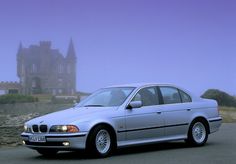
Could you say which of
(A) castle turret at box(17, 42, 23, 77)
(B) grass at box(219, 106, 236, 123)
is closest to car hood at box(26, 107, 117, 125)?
(B) grass at box(219, 106, 236, 123)

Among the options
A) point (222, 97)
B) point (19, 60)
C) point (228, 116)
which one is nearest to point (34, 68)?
point (19, 60)

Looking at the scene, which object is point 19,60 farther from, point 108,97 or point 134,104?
point 134,104

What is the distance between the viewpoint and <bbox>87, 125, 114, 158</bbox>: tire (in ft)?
33.9

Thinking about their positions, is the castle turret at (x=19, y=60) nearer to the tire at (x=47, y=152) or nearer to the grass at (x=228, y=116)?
the grass at (x=228, y=116)

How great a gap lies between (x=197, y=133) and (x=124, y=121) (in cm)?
254

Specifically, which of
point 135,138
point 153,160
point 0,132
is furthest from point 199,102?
point 0,132

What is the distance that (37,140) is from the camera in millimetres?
10453

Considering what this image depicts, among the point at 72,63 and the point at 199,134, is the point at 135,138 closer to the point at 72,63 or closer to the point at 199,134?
the point at 199,134

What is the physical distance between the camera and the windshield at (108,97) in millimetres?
11508

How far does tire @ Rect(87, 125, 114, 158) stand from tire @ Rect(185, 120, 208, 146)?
2.52 m

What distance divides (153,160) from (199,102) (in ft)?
11.4

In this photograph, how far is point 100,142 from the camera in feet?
34.6

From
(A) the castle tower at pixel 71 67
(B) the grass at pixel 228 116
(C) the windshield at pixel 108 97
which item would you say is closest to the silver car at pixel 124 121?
(C) the windshield at pixel 108 97

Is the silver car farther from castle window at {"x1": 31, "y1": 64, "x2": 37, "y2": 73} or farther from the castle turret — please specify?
the castle turret
